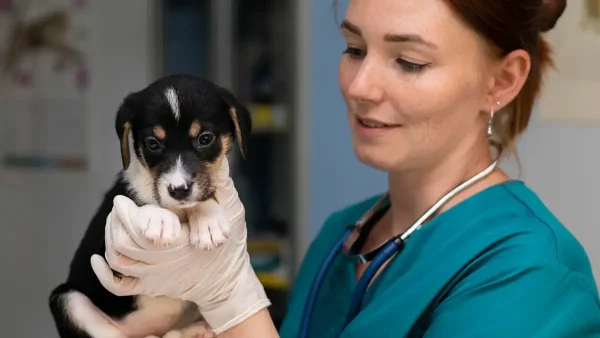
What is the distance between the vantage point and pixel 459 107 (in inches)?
47.3

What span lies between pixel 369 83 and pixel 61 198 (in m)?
2.31

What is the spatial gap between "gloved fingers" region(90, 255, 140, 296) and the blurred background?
0.73 meters

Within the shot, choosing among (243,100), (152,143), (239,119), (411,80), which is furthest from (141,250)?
(243,100)

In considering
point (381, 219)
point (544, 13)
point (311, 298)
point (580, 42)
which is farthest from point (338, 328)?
point (580, 42)

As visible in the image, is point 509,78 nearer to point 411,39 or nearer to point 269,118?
point 411,39

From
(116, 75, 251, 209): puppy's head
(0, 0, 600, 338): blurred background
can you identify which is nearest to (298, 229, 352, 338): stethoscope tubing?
(116, 75, 251, 209): puppy's head

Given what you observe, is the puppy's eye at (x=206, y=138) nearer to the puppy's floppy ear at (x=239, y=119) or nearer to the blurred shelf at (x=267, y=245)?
the puppy's floppy ear at (x=239, y=119)

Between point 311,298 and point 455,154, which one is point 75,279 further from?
point 455,154

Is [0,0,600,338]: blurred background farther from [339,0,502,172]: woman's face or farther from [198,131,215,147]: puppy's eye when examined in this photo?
[198,131,215,147]: puppy's eye

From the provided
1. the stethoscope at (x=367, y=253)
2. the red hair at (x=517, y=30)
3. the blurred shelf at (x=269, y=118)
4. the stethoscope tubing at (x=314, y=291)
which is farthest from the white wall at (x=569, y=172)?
the blurred shelf at (x=269, y=118)

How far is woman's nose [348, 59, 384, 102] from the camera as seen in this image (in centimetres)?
116

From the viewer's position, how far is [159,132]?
104 centimetres

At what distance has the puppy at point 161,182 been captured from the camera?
3.35 feet

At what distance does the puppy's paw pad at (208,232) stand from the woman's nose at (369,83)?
0.33 m
